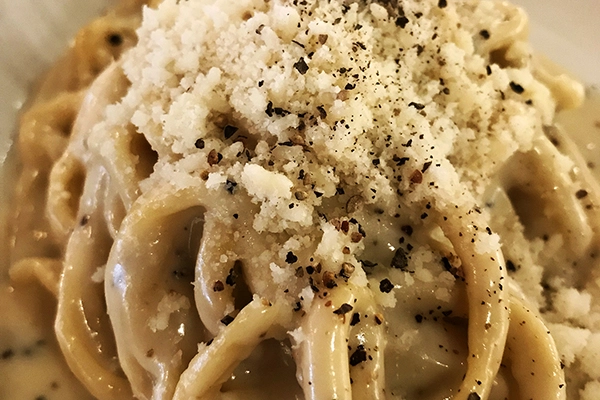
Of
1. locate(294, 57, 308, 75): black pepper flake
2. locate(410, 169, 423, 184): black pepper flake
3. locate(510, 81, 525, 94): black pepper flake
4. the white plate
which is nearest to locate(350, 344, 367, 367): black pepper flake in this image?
locate(410, 169, 423, 184): black pepper flake

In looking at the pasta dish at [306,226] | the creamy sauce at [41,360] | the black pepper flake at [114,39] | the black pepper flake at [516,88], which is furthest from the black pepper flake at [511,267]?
the black pepper flake at [114,39]

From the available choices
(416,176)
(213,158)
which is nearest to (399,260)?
(416,176)

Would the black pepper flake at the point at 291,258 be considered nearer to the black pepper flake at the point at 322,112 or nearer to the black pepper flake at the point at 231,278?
the black pepper flake at the point at 231,278

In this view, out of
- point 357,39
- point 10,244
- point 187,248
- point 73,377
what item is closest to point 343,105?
point 357,39

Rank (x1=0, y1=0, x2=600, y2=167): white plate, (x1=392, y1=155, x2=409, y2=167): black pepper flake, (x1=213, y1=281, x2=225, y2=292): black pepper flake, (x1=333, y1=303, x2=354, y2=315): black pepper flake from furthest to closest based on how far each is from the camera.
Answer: (x1=0, y1=0, x2=600, y2=167): white plate → (x1=392, y1=155, x2=409, y2=167): black pepper flake → (x1=213, y1=281, x2=225, y2=292): black pepper flake → (x1=333, y1=303, x2=354, y2=315): black pepper flake

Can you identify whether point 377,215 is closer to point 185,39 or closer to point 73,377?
point 185,39

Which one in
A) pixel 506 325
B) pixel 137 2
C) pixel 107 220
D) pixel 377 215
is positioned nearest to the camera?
pixel 506 325

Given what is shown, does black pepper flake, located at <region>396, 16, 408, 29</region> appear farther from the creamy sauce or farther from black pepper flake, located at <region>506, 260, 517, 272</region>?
black pepper flake, located at <region>506, 260, 517, 272</region>

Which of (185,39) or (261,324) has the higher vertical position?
(185,39)
